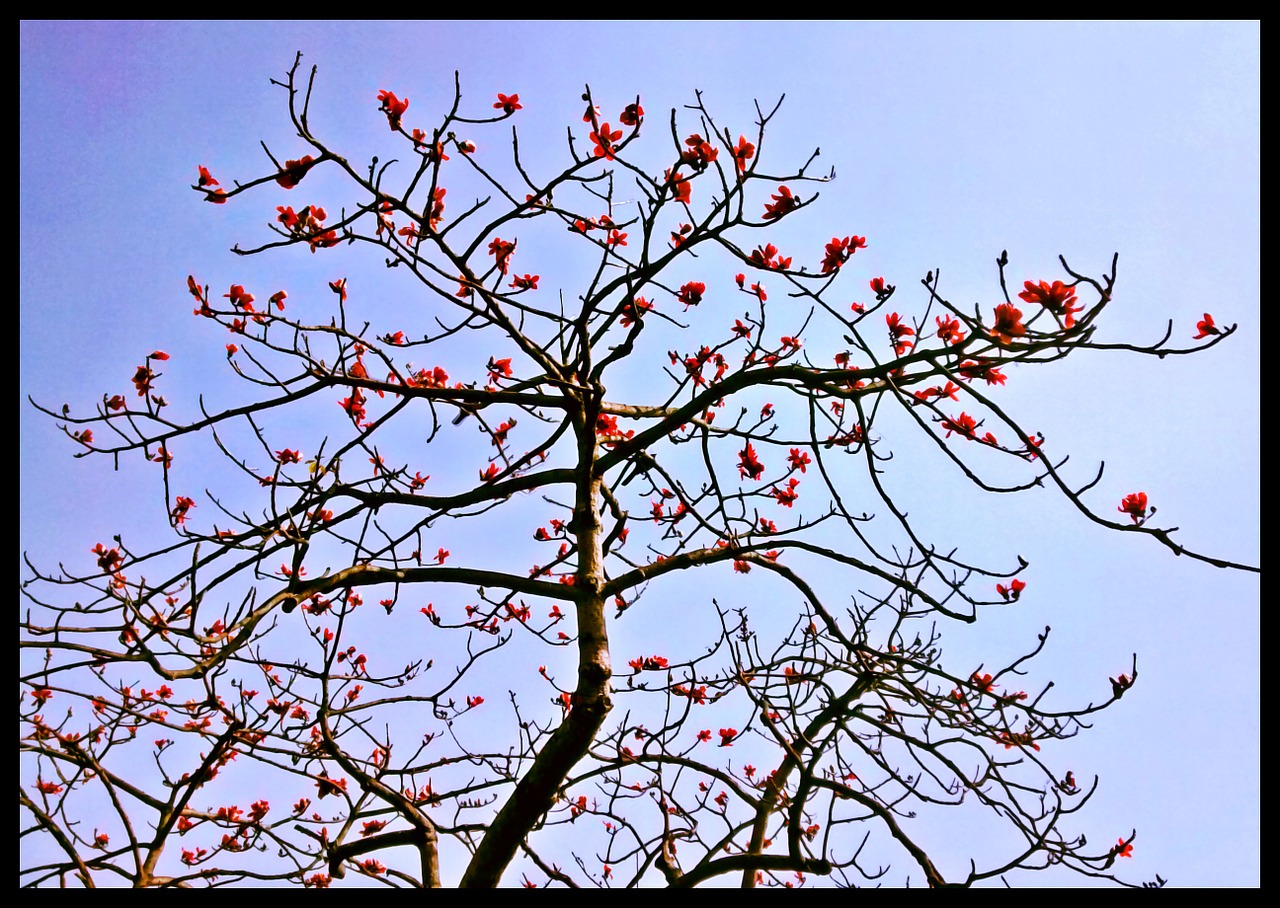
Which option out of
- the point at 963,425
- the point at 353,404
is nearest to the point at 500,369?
the point at 353,404

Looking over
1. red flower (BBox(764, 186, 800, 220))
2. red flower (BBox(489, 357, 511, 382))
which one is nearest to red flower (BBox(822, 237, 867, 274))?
red flower (BBox(764, 186, 800, 220))

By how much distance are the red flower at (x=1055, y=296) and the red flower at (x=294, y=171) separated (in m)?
2.32

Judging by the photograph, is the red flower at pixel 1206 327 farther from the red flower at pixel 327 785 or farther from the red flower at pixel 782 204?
the red flower at pixel 327 785

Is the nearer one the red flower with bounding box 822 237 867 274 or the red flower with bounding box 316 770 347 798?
the red flower with bounding box 822 237 867 274

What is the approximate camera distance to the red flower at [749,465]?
12.8ft

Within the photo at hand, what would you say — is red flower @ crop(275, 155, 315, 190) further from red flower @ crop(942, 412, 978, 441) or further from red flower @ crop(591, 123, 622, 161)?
red flower @ crop(942, 412, 978, 441)

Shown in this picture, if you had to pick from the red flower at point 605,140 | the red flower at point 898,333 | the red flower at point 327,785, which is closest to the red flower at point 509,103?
the red flower at point 605,140

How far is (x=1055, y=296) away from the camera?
87.9 inches

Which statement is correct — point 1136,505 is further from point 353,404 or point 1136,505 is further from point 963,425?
point 353,404

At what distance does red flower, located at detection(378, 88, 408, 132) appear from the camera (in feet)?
9.46

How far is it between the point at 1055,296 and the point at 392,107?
87.4 inches

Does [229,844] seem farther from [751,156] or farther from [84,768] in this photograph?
[751,156]

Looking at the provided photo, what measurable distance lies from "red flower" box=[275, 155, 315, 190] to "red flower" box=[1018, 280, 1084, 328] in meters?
2.32
